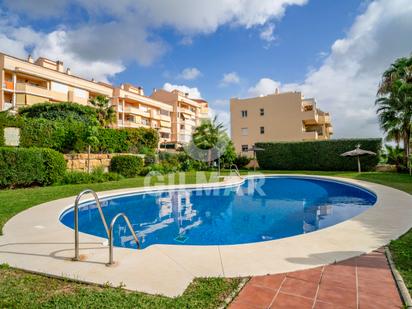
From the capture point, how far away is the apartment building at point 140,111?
143ft

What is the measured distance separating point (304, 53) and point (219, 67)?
569cm

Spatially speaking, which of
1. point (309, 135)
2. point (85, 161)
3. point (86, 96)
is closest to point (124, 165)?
point (85, 161)

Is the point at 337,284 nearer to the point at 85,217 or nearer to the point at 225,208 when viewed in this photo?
the point at 225,208

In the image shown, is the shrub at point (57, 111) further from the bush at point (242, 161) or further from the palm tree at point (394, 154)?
the palm tree at point (394, 154)

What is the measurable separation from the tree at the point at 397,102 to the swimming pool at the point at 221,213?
9.88 meters

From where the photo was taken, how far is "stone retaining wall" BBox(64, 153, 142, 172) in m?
16.6

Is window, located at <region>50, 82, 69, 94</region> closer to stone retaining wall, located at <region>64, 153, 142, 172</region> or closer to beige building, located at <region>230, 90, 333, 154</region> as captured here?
stone retaining wall, located at <region>64, 153, 142, 172</region>

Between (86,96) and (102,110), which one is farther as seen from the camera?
(86,96)

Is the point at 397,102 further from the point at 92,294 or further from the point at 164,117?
the point at 164,117

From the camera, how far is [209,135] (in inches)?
1129

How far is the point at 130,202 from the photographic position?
11.2 meters

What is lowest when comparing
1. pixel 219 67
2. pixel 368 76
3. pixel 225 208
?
pixel 225 208

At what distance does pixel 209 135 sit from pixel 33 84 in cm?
2512

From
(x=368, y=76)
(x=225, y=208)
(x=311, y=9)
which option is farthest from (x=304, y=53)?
(x=368, y=76)
